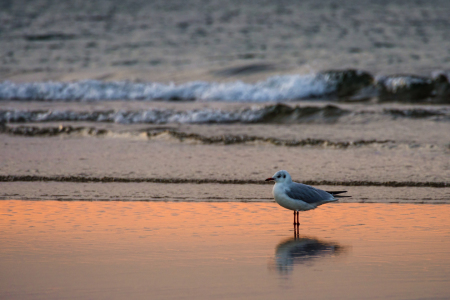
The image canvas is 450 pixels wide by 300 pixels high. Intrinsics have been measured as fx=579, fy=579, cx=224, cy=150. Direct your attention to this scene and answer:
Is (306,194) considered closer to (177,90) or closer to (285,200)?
(285,200)

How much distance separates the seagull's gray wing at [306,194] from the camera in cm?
456

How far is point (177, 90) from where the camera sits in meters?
15.5

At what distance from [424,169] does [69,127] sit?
6.06 meters

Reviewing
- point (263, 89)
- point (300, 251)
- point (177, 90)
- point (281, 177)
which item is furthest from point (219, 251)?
point (177, 90)

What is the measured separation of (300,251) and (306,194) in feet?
2.66

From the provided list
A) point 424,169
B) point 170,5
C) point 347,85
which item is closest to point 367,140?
point 424,169

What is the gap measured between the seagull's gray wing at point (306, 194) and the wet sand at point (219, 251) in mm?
204

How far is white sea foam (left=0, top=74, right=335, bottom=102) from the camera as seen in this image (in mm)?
15023

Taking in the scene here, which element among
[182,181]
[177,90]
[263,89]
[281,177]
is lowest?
[281,177]

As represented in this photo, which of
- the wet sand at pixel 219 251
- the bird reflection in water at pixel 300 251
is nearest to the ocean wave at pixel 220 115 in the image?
the wet sand at pixel 219 251

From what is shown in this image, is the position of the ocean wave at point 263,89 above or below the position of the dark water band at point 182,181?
above

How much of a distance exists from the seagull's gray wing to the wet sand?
20 cm

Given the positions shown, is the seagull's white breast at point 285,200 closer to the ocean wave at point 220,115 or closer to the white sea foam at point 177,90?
the ocean wave at point 220,115

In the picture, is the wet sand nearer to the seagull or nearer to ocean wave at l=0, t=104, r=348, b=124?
the seagull
